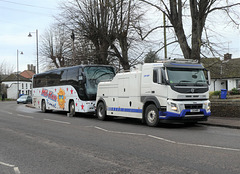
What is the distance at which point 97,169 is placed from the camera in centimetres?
602

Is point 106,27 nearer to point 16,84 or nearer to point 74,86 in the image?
point 74,86

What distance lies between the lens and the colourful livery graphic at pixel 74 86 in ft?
62.6

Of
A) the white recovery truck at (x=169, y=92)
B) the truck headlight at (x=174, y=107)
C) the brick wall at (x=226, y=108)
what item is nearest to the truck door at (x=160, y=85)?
the white recovery truck at (x=169, y=92)

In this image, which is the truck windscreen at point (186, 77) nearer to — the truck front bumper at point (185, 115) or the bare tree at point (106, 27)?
the truck front bumper at point (185, 115)

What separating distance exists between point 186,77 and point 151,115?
2285 millimetres

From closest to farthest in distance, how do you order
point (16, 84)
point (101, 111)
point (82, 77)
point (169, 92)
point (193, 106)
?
point (169, 92) → point (193, 106) → point (101, 111) → point (82, 77) → point (16, 84)

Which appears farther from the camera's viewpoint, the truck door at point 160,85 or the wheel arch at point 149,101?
the wheel arch at point 149,101

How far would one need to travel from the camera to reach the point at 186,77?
13.1m

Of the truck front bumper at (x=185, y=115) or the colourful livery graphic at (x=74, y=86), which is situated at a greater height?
the colourful livery graphic at (x=74, y=86)

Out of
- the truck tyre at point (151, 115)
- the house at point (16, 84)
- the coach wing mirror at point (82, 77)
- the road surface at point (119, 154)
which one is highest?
the house at point (16, 84)

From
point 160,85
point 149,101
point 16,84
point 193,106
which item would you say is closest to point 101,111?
point 149,101

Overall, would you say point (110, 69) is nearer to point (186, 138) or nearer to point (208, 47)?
point (208, 47)

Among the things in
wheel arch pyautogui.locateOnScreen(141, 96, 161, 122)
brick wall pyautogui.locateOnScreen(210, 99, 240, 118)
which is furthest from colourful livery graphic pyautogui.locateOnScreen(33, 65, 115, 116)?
brick wall pyautogui.locateOnScreen(210, 99, 240, 118)

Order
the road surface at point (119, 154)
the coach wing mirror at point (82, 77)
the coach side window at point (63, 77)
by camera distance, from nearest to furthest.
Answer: the road surface at point (119, 154) → the coach wing mirror at point (82, 77) → the coach side window at point (63, 77)
